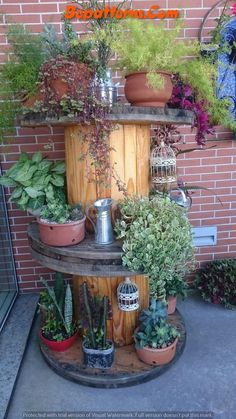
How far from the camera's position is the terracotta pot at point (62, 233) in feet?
5.84

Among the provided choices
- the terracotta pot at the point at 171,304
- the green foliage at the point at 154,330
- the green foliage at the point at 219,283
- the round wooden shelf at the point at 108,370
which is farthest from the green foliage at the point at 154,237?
the green foliage at the point at 219,283

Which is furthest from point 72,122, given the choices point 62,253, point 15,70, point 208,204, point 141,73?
point 208,204

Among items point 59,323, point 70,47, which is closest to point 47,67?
point 70,47

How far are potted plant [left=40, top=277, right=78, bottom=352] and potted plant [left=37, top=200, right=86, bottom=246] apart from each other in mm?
465

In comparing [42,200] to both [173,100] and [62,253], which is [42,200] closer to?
[62,253]

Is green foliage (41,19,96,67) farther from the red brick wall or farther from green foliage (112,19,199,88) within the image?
the red brick wall

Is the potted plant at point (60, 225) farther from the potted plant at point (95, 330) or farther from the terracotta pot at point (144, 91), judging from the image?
the terracotta pot at point (144, 91)

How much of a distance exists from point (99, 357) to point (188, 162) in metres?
1.72

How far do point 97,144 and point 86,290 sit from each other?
0.91 m

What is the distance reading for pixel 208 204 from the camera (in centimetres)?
296

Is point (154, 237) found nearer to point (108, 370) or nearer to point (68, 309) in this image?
point (68, 309)

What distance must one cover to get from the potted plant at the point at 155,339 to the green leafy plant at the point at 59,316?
1.48ft

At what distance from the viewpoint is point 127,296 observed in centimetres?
200

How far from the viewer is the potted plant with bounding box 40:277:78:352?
214 centimetres
